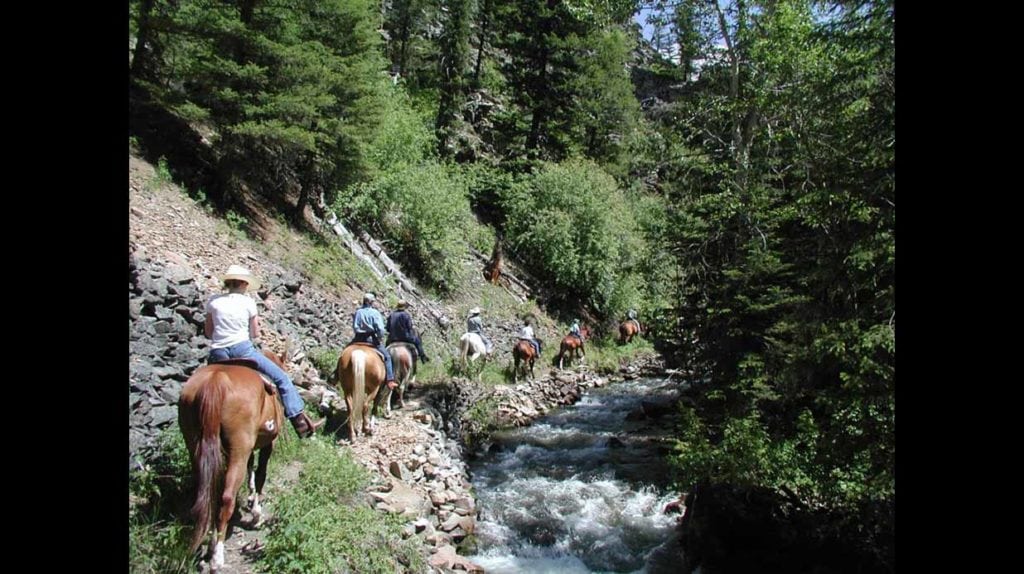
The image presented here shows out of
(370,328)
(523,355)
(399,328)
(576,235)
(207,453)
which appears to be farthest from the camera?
(576,235)

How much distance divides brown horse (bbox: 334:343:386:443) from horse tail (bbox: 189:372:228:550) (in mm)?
3560

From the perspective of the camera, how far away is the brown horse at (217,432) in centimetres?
502

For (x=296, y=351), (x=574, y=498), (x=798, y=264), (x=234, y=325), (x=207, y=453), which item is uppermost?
(x=798, y=264)

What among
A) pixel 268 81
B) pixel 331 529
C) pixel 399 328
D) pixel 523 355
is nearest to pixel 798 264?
pixel 399 328

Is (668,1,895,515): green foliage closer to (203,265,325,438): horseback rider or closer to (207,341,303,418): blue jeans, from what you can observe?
(207,341,303,418): blue jeans

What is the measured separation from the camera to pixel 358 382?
28.9ft

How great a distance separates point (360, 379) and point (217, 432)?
3667 mm

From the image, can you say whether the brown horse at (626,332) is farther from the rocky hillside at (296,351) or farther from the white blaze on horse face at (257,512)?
the white blaze on horse face at (257,512)

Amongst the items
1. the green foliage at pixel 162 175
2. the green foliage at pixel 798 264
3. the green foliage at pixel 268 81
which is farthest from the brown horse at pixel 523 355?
the green foliage at pixel 162 175

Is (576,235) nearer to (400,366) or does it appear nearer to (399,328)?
(399,328)

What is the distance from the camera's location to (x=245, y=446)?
17.6 feet
